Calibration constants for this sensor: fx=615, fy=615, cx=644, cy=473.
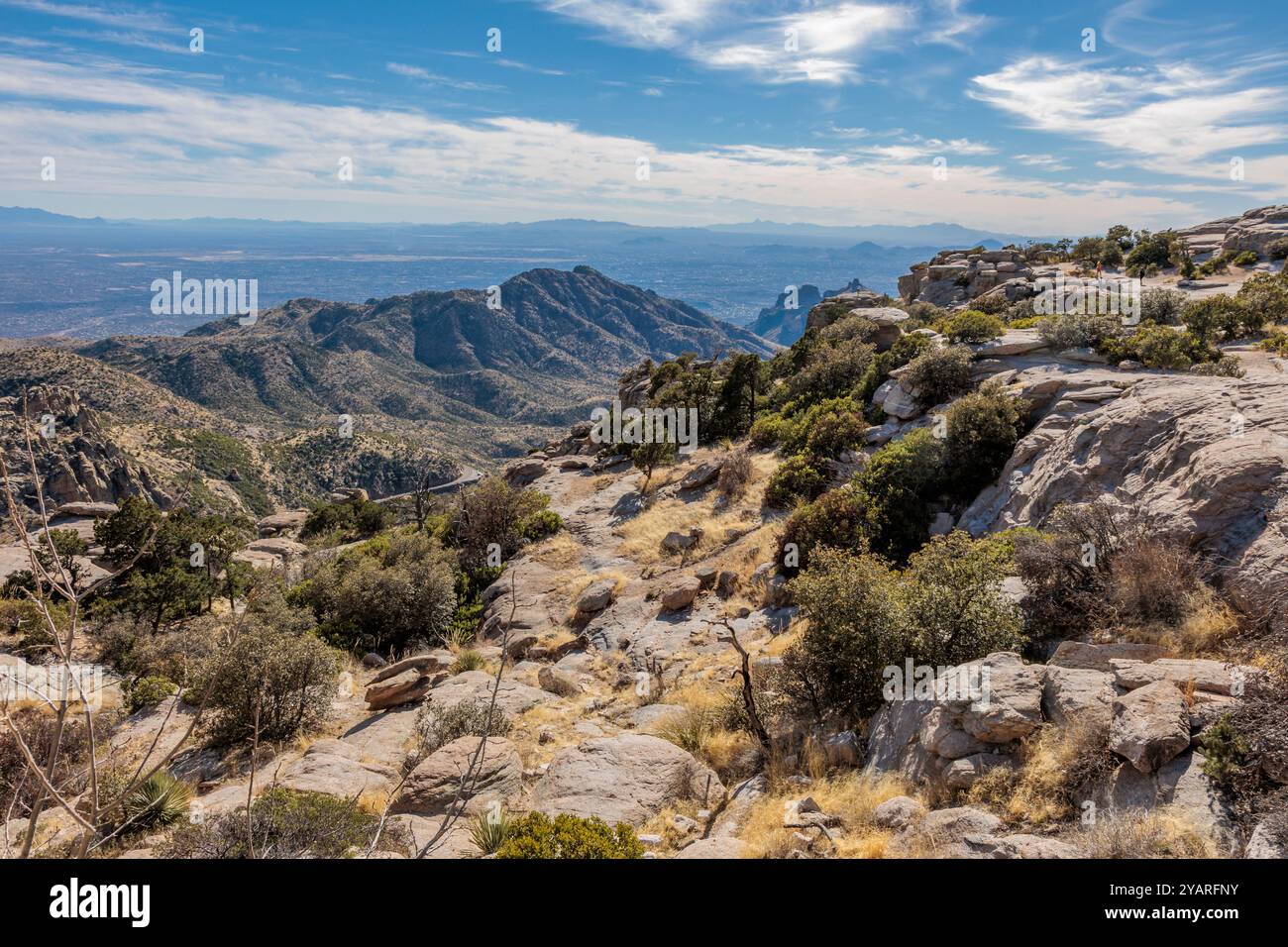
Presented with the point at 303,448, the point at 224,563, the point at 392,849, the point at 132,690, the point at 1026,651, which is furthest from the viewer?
the point at 303,448

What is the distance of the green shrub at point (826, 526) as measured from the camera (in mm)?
14359

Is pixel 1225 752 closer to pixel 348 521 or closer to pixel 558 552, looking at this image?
pixel 558 552

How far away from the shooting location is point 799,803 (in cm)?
674

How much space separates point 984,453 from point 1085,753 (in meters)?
10.2

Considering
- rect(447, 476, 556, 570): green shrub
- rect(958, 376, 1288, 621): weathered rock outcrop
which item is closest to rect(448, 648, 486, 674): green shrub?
rect(447, 476, 556, 570): green shrub

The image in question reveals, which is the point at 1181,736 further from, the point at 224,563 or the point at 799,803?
the point at 224,563

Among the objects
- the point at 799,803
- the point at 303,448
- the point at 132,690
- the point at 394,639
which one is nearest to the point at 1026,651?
the point at 799,803

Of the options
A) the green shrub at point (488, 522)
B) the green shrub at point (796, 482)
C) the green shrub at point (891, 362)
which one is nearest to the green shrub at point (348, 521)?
the green shrub at point (488, 522)

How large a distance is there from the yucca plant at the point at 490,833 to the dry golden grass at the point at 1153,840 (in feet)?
17.1

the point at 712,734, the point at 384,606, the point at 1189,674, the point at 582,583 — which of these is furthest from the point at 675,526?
the point at 1189,674

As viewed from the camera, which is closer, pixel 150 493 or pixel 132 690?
→ pixel 132 690

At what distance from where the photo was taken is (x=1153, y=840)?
477 cm

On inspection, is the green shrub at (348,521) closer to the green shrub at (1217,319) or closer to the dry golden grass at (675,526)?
the dry golden grass at (675,526)

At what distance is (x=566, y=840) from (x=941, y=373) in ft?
56.3
